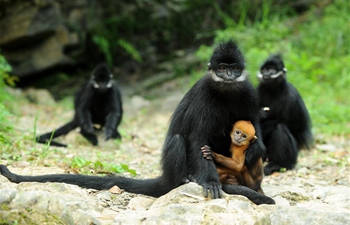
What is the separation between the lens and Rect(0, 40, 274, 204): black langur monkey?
11.7ft

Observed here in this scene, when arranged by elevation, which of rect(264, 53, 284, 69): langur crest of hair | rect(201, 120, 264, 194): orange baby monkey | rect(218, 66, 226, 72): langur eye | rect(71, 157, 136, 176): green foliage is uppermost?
rect(264, 53, 284, 69): langur crest of hair

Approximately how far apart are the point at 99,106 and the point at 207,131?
12.7 ft

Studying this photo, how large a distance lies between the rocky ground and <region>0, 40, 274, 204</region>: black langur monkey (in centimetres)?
13

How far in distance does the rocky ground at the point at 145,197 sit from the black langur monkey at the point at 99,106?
8.3 inches

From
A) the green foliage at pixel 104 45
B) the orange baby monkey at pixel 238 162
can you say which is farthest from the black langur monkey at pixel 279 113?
the green foliage at pixel 104 45

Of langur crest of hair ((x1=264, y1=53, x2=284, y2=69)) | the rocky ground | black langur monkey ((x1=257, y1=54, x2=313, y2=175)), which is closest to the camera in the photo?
the rocky ground

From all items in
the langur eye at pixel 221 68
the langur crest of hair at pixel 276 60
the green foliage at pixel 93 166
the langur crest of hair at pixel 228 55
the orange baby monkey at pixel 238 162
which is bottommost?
the green foliage at pixel 93 166

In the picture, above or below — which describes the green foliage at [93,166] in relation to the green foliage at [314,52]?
below

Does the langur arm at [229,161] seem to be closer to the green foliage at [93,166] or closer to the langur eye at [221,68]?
the langur eye at [221,68]

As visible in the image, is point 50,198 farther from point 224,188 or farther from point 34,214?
point 224,188

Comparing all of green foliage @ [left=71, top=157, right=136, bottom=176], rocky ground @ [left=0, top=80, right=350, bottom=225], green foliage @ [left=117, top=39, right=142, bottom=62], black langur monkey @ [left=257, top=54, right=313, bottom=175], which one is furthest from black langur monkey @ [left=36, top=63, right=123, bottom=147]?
green foliage @ [left=117, top=39, right=142, bottom=62]

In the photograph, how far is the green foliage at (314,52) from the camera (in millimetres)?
7809

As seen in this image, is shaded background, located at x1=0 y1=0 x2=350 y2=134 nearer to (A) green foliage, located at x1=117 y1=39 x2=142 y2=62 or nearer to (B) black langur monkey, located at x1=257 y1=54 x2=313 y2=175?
(A) green foliage, located at x1=117 y1=39 x2=142 y2=62

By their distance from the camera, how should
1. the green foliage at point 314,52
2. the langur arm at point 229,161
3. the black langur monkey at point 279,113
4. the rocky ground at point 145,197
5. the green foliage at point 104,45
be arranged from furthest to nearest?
the green foliage at point 104,45, the green foliage at point 314,52, the black langur monkey at point 279,113, the langur arm at point 229,161, the rocky ground at point 145,197
